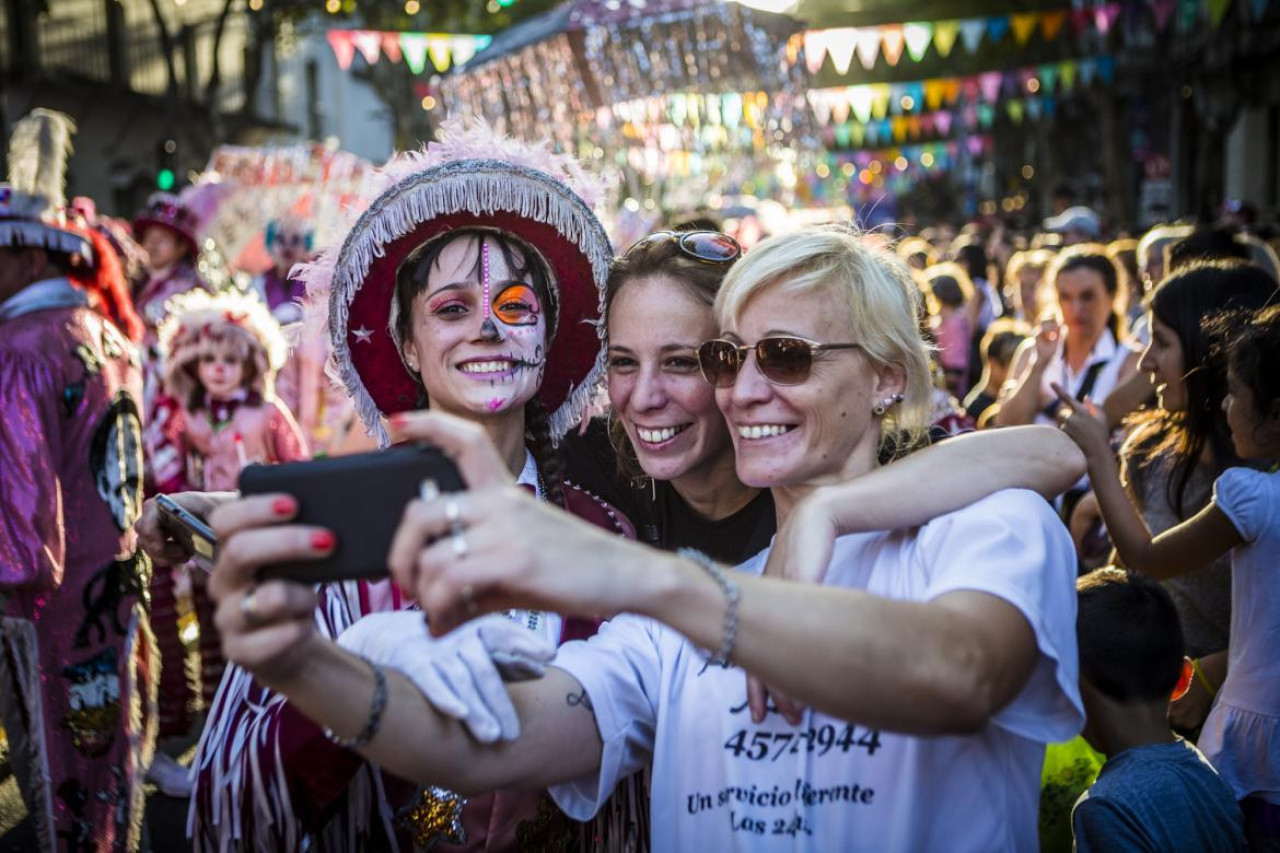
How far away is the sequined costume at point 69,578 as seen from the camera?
3674 millimetres

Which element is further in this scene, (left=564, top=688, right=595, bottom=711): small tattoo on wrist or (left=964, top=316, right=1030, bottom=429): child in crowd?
(left=964, top=316, right=1030, bottom=429): child in crowd

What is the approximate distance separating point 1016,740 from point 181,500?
172 centimetres

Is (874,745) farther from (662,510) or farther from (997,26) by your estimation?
(997,26)

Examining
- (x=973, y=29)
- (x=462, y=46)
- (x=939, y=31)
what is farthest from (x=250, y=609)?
(x=939, y=31)

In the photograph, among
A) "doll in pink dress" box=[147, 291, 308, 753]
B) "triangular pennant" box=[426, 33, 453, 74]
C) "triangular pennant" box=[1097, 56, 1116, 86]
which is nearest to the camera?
"doll in pink dress" box=[147, 291, 308, 753]

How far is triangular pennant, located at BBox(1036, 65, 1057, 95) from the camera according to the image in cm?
2038

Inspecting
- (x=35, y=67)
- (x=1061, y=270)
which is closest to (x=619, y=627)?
(x=1061, y=270)

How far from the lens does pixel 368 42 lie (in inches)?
627

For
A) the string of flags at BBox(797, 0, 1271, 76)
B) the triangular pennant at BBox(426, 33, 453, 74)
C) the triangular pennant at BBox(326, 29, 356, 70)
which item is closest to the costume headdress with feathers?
the triangular pennant at BBox(326, 29, 356, 70)

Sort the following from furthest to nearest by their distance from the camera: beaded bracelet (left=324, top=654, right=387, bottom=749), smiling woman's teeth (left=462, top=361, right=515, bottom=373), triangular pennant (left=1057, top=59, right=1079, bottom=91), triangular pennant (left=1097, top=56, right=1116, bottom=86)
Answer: triangular pennant (left=1057, top=59, right=1079, bottom=91) < triangular pennant (left=1097, top=56, right=1116, bottom=86) < smiling woman's teeth (left=462, top=361, right=515, bottom=373) < beaded bracelet (left=324, top=654, right=387, bottom=749)

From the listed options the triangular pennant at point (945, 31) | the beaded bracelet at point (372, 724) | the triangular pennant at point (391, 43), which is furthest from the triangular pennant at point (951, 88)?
the beaded bracelet at point (372, 724)

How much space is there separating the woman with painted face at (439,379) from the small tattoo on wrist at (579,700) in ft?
0.38

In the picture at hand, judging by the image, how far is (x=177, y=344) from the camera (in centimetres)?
556

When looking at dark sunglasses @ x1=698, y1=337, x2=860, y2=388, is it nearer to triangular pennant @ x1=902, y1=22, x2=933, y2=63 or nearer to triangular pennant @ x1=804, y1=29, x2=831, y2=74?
triangular pennant @ x1=804, y1=29, x2=831, y2=74
